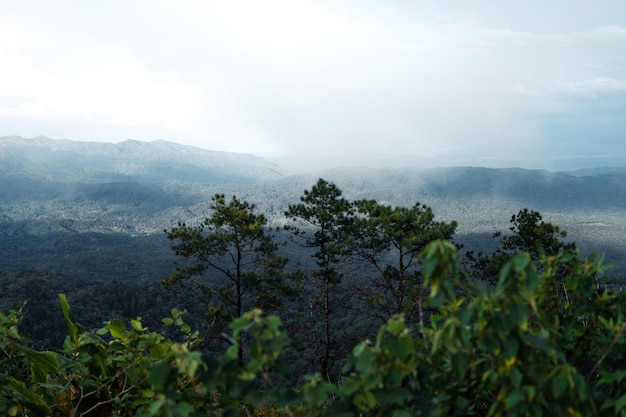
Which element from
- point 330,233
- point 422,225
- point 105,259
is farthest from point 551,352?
point 105,259

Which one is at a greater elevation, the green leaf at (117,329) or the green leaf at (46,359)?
the green leaf at (117,329)

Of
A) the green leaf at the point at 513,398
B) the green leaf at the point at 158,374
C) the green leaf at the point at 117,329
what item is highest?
the green leaf at the point at 513,398

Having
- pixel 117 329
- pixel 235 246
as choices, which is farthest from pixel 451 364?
pixel 235 246

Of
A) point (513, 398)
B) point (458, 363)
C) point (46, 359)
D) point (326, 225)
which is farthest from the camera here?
point (326, 225)

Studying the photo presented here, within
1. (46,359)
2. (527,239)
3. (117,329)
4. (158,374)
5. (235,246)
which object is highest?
(158,374)

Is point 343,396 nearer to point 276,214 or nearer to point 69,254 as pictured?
point 69,254

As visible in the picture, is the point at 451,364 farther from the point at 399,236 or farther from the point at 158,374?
the point at 399,236

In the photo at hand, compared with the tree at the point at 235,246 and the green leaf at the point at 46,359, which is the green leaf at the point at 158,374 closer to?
the green leaf at the point at 46,359

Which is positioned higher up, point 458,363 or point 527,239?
point 458,363

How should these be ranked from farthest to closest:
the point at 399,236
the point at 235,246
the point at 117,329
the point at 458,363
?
the point at 235,246
the point at 399,236
the point at 117,329
the point at 458,363

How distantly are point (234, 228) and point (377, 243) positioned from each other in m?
5.33

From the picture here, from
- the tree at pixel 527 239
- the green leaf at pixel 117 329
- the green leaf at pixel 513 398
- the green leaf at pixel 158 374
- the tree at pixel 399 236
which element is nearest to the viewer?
the green leaf at pixel 513 398

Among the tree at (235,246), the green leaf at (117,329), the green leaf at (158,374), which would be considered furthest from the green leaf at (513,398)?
the tree at (235,246)

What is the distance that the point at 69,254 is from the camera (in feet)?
363
